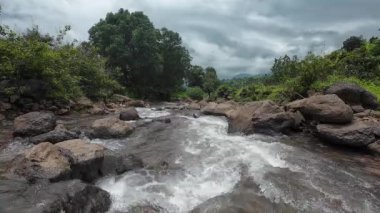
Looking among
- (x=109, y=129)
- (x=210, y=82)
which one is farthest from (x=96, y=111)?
(x=210, y=82)

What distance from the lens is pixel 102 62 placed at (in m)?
34.6

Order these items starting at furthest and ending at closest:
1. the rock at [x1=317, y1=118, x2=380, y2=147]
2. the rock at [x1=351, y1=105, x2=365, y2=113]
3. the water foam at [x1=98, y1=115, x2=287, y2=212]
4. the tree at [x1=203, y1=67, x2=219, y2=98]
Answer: the tree at [x1=203, y1=67, x2=219, y2=98]
the rock at [x1=351, y1=105, x2=365, y2=113]
the rock at [x1=317, y1=118, x2=380, y2=147]
the water foam at [x1=98, y1=115, x2=287, y2=212]

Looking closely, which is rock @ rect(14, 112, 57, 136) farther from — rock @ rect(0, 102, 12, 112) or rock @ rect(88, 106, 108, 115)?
rock @ rect(88, 106, 108, 115)

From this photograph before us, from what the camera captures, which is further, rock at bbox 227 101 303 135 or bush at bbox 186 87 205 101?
bush at bbox 186 87 205 101

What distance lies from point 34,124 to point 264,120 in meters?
10.4

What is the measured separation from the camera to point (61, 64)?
23.9m

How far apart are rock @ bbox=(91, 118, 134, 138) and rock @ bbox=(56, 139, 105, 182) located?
5.10m

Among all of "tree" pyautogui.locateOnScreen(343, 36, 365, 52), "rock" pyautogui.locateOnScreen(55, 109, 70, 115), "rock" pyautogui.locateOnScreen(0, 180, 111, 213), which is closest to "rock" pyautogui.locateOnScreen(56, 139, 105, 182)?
"rock" pyautogui.locateOnScreen(0, 180, 111, 213)

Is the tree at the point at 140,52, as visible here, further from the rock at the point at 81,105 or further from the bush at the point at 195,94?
the rock at the point at 81,105

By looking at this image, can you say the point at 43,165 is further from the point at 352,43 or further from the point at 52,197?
the point at 352,43

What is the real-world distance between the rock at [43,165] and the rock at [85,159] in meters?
0.30

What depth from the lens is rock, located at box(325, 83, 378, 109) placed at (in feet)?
62.3

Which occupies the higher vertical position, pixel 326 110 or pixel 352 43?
pixel 352 43

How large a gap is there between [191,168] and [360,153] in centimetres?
733
